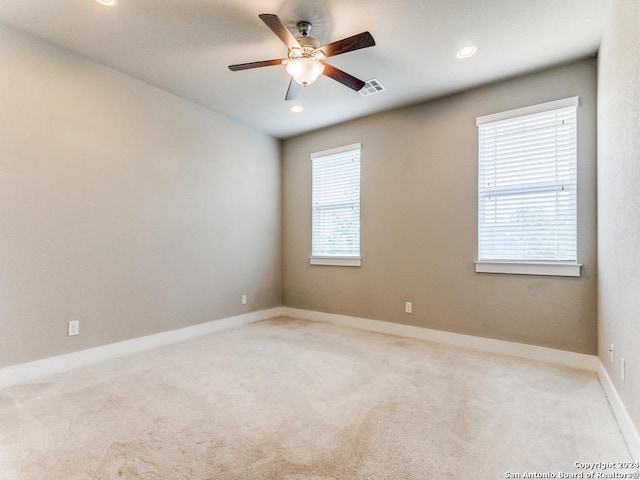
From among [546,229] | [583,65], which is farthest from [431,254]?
[583,65]

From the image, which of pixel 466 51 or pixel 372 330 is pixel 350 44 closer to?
pixel 466 51

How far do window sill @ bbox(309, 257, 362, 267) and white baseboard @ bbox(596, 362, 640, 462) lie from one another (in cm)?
260

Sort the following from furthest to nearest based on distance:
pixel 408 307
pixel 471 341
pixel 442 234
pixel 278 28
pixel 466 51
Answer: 1. pixel 408 307
2. pixel 442 234
3. pixel 471 341
4. pixel 466 51
5. pixel 278 28

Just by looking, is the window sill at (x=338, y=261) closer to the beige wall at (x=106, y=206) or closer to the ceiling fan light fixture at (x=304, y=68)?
the beige wall at (x=106, y=206)

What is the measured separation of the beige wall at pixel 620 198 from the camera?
66.9 inches

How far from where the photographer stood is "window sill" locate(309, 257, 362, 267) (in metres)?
4.38

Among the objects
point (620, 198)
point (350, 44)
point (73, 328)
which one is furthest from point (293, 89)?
point (73, 328)

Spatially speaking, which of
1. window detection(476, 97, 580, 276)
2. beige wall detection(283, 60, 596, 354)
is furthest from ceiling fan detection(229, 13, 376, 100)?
window detection(476, 97, 580, 276)

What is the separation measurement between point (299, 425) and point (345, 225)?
116 inches

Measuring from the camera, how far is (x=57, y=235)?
2.81m

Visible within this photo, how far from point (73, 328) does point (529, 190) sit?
440 cm

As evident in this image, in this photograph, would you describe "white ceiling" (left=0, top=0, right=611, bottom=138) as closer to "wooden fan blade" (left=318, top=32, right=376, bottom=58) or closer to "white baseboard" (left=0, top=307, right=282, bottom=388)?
"wooden fan blade" (left=318, top=32, right=376, bottom=58)

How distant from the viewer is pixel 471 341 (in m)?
3.47

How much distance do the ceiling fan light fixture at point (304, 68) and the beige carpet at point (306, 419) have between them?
2.37 m
